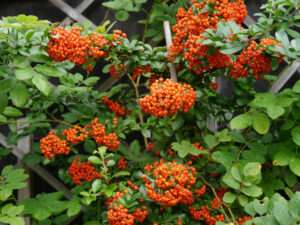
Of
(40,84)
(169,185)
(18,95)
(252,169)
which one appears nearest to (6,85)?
(18,95)

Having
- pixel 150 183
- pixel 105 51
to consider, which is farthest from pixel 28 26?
pixel 150 183

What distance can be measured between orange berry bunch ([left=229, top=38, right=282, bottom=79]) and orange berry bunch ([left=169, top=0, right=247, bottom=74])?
1.7 inches

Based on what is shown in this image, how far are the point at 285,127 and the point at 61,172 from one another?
1126mm

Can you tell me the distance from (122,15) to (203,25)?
2.28 ft

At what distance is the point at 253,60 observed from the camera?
1119mm

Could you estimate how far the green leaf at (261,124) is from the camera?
3.98 ft

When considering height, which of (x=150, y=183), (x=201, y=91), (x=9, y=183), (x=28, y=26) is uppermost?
(x=28, y=26)

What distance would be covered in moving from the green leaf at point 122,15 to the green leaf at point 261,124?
3.07ft

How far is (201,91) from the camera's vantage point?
1.36m

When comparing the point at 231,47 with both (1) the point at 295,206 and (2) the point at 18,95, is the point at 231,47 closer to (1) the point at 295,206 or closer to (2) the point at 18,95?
(1) the point at 295,206

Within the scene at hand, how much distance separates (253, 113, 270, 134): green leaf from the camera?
47.7 inches

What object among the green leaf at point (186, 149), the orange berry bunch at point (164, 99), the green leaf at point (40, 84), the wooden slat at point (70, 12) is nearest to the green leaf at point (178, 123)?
the green leaf at point (186, 149)

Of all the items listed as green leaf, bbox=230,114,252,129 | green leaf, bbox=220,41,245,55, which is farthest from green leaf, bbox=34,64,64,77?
green leaf, bbox=230,114,252,129

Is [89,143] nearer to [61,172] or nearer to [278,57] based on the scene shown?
[61,172]
